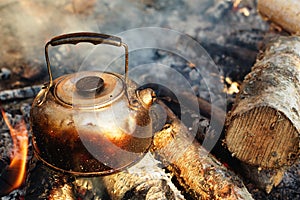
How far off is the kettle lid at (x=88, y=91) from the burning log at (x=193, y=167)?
67 centimetres

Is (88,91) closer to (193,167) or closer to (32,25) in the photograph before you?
Answer: (193,167)

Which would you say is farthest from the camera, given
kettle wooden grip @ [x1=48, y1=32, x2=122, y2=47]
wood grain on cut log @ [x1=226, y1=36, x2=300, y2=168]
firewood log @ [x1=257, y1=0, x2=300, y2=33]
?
firewood log @ [x1=257, y1=0, x2=300, y2=33]

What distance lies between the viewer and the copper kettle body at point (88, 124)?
2135 mm

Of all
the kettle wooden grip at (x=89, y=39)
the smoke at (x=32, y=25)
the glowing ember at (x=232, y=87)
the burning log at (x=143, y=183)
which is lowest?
the smoke at (x=32, y=25)

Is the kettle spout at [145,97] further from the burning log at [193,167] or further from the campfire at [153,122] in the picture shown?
the burning log at [193,167]

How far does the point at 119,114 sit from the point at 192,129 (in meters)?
1.10

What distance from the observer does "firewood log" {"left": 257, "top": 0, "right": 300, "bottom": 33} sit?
3.98 metres

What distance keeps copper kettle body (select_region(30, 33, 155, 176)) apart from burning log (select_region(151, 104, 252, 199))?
16.1 inches

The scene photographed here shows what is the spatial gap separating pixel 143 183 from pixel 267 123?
1009mm

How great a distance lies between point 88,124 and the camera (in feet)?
6.96

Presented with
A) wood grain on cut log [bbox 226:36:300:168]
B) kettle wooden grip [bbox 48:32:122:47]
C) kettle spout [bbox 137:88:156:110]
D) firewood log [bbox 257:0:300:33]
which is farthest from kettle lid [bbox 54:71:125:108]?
firewood log [bbox 257:0:300:33]

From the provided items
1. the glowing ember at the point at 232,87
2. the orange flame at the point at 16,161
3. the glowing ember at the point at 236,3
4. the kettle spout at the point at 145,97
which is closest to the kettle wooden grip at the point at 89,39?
the kettle spout at the point at 145,97

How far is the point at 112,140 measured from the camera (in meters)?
2.17

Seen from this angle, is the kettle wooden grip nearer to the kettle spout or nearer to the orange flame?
the kettle spout
